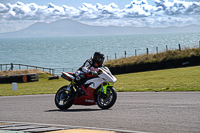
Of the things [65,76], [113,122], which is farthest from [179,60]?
[113,122]

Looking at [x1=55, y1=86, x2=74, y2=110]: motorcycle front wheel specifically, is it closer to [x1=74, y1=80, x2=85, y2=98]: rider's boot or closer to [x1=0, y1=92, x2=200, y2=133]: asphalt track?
[x1=74, y1=80, x2=85, y2=98]: rider's boot

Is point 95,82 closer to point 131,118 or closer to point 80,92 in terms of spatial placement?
point 80,92

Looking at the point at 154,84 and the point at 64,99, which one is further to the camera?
the point at 154,84

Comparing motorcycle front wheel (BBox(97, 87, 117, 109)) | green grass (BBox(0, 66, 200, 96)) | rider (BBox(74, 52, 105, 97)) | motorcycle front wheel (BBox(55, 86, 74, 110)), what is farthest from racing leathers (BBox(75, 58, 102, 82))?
green grass (BBox(0, 66, 200, 96))

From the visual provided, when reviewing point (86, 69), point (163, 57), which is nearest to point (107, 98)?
point (86, 69)

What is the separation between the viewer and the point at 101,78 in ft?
33.8

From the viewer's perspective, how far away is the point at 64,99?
446 inches

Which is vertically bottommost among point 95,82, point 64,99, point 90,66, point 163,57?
point 64,99

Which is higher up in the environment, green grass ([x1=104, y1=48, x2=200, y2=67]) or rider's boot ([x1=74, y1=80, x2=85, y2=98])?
green grass ([x1=104, y1=48, x2=200, y2=67])

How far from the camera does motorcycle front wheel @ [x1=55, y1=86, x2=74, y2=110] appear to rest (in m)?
11.2

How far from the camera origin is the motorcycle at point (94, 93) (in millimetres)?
10239

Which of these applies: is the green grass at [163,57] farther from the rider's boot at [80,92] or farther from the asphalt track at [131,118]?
the rider's boot at [80,92]

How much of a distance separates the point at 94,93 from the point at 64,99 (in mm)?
1235

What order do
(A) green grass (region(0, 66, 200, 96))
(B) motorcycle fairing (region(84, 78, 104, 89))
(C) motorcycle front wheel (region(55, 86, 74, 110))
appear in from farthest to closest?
(A) green grass (region(0, 66, 200, 96)) < (C) motorcycle front wheel (region(55, 86, 74, 110)) < (B) motorcycle fairing (region(84, 78, 104, 89))
